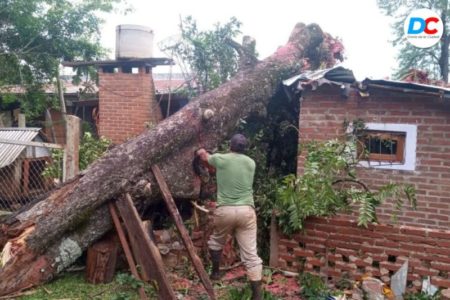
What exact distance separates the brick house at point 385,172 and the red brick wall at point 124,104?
396 centimetres

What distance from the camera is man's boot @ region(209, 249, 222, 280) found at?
472 cm

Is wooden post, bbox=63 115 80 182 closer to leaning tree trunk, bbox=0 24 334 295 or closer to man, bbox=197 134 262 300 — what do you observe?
leaning tree trunk, bbox=0 24 334 295

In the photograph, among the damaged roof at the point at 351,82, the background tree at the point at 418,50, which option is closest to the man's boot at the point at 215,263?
the damaged roof at the point at 351,82

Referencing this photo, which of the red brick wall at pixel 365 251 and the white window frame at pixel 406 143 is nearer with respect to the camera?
the red brick wall at pixel 365 251

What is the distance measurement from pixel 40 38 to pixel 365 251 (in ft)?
29.7

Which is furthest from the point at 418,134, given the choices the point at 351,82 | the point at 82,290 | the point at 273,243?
the point at 82,290

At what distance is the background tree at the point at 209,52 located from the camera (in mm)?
8334

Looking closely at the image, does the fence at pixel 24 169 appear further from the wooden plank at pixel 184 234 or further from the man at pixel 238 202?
the man at pixel 238 202

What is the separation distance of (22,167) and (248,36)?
15.3 ft

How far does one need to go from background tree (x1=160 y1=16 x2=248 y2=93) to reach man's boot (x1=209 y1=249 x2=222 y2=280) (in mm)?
4326

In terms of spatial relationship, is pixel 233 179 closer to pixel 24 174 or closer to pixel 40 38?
pixel 24 174

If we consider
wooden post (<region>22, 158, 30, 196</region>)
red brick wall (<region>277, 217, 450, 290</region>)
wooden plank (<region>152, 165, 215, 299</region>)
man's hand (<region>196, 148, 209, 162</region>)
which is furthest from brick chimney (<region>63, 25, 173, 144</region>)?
red brick wall (<region>277, 217, 450, 290</region>)

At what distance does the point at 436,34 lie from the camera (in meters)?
8.77

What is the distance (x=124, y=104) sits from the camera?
357 inches
